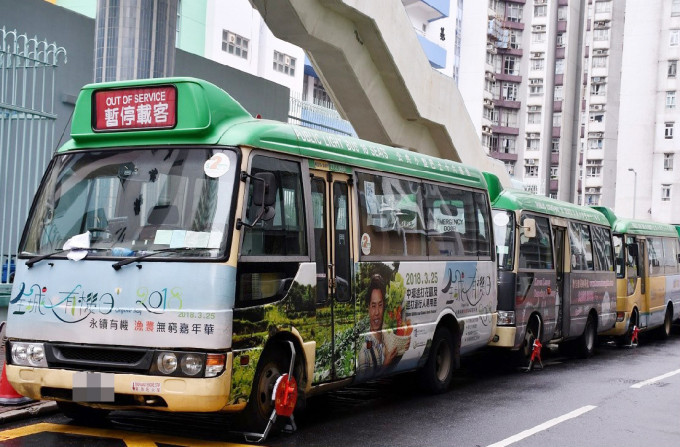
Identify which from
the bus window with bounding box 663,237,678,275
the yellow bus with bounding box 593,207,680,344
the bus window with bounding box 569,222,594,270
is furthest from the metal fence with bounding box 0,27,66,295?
the bus window with bounding box 663,237,678,275

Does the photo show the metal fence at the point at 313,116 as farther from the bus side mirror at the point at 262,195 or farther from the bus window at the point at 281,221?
the bus side mirror at the point at 262,195

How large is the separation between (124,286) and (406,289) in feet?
12.5

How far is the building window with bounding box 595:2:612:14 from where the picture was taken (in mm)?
100625

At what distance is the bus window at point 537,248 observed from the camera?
555 inches

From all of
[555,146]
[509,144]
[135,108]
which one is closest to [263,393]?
[135,108]

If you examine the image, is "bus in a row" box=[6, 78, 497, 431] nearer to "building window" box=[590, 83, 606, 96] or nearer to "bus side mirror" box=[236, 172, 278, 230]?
"bus side mirror" box=[236, 172, 278, 230]

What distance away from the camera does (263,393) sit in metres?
7.73

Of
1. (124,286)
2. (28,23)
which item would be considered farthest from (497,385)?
(28,23)

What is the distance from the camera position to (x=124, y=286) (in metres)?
7.29

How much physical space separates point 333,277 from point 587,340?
32.2ft

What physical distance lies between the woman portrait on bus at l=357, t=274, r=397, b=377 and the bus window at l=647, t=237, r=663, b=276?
1389 cm

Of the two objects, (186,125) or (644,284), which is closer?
(186,125)

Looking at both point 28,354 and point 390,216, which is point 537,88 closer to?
point 390,216

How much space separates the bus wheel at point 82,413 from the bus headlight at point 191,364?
59.9 inches
